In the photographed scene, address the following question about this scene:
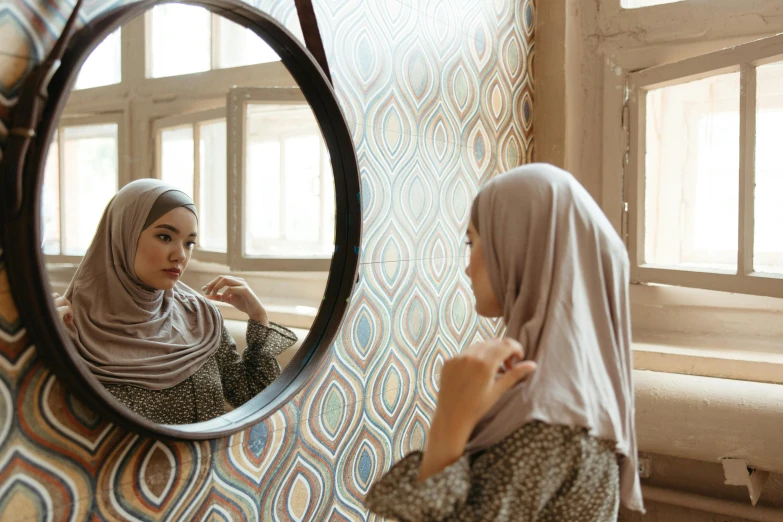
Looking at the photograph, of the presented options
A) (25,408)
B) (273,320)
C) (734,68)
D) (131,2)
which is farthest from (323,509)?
(734,68)

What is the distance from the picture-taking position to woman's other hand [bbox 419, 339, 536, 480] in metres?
0.75

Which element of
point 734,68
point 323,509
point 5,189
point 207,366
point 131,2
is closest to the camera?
point 5,189

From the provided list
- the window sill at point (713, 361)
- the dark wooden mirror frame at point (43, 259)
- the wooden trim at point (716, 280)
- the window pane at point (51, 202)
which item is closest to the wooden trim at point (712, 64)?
the wooden trim at point (716, 280)

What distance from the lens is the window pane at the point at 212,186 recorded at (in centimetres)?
98

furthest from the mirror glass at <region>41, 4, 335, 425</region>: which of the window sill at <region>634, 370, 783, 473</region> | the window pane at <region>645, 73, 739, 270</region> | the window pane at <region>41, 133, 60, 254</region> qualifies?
the window pane at <region>645, 73, 739, 270</region>

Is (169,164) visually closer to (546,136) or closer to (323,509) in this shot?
(323,509)

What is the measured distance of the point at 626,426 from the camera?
0.83 m

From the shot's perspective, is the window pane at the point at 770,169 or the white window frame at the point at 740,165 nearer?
the white window frame at the point at 740,165

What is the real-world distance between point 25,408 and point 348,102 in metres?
0.73

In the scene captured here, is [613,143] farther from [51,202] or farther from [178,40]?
[51,202]

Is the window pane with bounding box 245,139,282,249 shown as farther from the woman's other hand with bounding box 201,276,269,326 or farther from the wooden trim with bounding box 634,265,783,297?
the wooden trim with bounding box 634,265,783,297

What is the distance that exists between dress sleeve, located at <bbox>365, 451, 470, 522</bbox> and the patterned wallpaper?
36cm

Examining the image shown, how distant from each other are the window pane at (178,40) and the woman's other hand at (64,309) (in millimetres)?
313

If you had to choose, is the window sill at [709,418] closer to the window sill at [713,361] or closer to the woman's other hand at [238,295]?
the window sill at [713,361]
